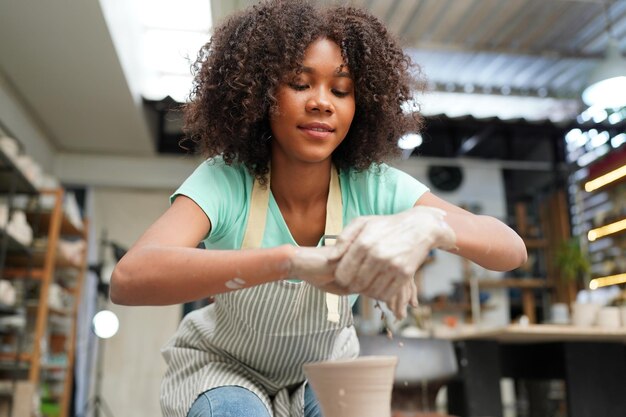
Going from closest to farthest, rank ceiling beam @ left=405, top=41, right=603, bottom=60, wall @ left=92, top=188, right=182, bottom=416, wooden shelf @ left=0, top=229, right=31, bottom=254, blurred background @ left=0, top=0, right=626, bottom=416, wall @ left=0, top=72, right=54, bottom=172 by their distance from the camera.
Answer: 1. wooden shelf @ left=0, top=229, right=31, bottom=254
2. blurred background @ left=0, top=0, right=626, bottom=416
3. wall @ left=0, top=72, right=54, bottom=172
4. ceiling beam @ left=405, top=41, right=603, bottom=60
5. wall @ left=92, top=188, right=182, bottom=416

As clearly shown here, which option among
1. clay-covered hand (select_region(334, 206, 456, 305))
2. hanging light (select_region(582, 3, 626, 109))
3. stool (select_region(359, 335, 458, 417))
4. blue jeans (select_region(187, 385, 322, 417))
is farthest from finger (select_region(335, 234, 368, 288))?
hanging light (select_region(582, 3, 626, 109))

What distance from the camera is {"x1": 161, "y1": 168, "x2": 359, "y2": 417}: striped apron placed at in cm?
122

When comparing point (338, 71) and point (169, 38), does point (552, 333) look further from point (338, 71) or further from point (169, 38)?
point (169, 38)

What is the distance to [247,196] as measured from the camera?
1.26 m

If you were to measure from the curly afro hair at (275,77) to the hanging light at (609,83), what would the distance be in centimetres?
372

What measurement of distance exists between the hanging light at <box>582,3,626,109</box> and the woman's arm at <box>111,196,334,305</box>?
4.31 m

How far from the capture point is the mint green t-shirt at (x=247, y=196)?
1.18 metres

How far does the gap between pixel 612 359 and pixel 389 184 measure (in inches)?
95.9

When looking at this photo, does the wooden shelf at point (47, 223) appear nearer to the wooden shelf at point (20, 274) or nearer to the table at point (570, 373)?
the wooden shelf at point (20, 274)

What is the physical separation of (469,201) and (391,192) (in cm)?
673

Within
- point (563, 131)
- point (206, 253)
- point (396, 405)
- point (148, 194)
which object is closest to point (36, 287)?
point (148, 194)

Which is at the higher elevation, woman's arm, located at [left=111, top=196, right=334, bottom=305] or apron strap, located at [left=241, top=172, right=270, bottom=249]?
apron strap, located at [left=241, top=172, right=270, bottom=249]

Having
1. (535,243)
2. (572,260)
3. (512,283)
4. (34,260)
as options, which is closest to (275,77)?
(34,260)

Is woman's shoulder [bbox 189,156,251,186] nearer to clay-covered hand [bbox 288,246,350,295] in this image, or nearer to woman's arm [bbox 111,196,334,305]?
woman's arm [bbox 111,196,334,305]
